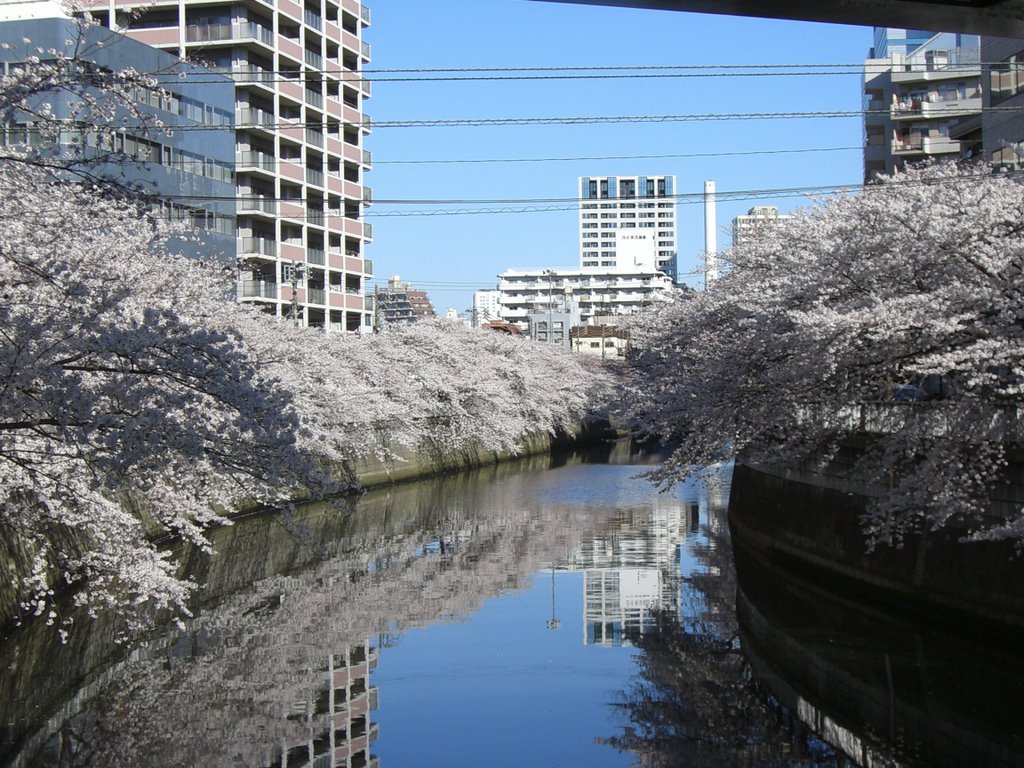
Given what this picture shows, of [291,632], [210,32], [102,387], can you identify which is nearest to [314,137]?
[210,32]

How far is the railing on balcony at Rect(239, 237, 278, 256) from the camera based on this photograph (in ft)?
164

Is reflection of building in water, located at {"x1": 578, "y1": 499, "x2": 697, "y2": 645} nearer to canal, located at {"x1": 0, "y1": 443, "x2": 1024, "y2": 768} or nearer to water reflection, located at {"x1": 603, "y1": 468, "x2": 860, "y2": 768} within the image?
canal, located at {"x1": 0, "y1": 443, "x2": 1024, "y2": 768}

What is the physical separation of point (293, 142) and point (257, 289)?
8324 millimetres

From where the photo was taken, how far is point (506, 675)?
14266 mm

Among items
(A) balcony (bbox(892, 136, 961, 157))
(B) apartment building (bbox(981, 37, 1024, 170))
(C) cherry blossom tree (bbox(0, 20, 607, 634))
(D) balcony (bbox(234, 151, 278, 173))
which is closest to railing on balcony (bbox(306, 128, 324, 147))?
(D) balcony (bbox(234, 151, 278, 173))

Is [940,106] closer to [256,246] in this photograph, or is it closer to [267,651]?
[256,246]

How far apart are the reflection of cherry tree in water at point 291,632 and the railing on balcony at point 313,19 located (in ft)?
110

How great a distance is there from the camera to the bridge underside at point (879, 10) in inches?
276

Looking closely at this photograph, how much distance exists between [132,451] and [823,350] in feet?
26.7

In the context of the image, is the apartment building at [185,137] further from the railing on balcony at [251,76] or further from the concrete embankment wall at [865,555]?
the concrete embankment wall at [865,555]

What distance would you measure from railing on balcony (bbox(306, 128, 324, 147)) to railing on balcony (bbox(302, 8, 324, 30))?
515cm

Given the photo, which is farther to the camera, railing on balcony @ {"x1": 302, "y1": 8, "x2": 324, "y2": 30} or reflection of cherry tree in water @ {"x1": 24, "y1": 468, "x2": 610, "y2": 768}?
railing on balcony @ {"x1": 302, "y1": 8, "x2": 324, "y2": 30}

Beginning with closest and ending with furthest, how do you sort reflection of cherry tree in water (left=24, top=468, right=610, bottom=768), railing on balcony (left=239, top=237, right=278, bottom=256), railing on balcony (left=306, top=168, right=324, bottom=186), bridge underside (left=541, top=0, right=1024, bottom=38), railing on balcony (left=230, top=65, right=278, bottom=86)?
bridge underside (left=541, top=0, right=1024, bottom=38) < reflection of cherry tree in water (left=24, top=468, right=610, bottom=768) < railing on balcony (left=230, top=65, right=278, bottom=86) < railing on balcony (left=239, top=237, right=278, bottom=256) < railing on balcony (left=306, top=168, right=324, bottom=186)

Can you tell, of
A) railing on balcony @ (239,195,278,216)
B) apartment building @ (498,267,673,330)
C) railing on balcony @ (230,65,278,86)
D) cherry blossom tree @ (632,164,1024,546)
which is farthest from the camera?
apartment building @ (498,267,673,330)
